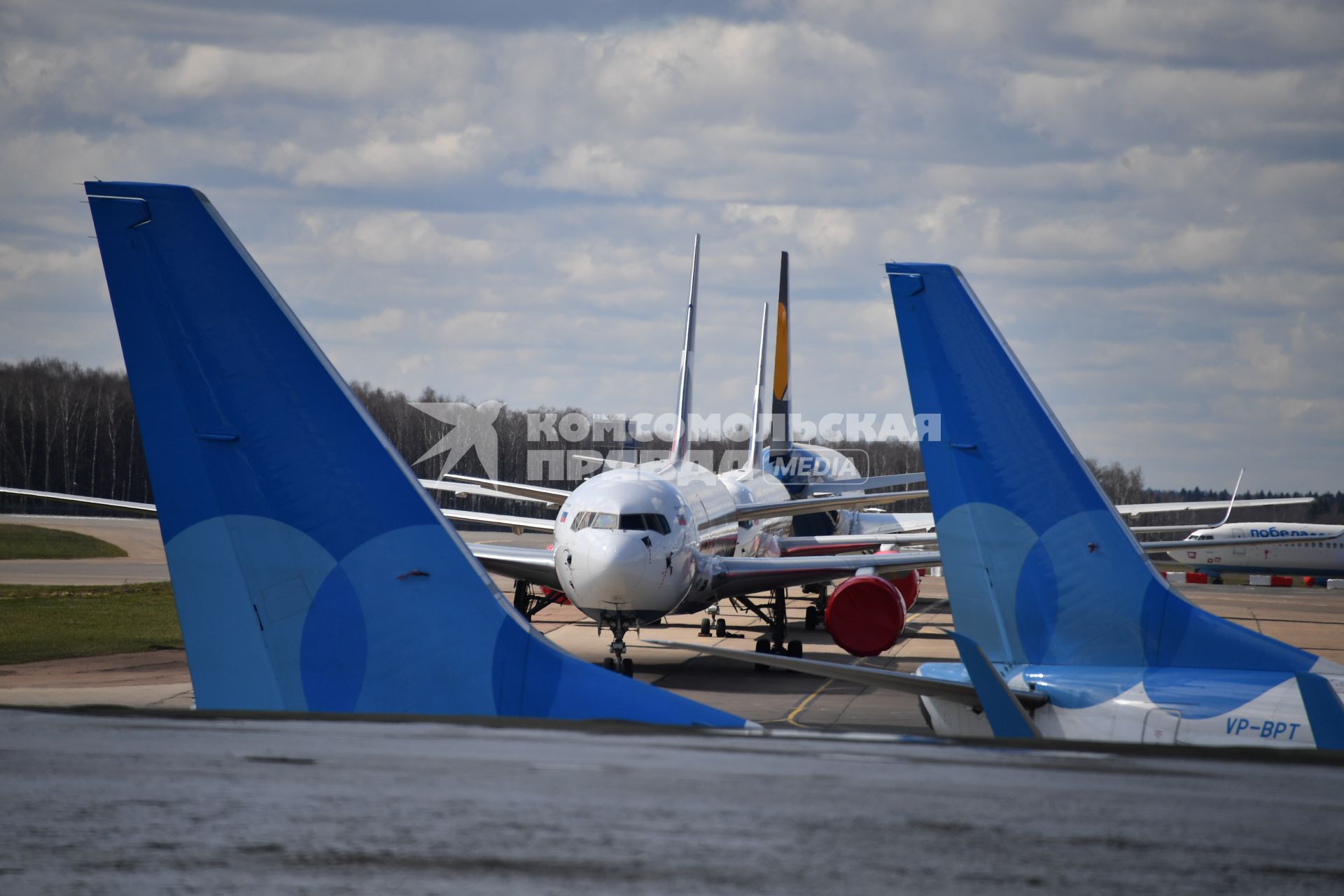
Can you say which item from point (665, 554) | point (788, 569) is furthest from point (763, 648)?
point (665, 554)

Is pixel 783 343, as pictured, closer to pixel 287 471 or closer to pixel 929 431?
pixel 929 431

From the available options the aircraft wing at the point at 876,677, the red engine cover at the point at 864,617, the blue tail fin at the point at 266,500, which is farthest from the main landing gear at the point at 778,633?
the blue tail fin at the point at 266,500

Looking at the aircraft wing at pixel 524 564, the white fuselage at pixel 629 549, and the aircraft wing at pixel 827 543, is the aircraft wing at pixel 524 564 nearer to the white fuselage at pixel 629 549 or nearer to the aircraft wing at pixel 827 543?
the white fuselage at pixel 629 549

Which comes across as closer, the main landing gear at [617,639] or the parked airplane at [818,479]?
the main landing gear at [617,639]

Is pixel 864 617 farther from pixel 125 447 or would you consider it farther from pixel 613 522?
pixel 125 447

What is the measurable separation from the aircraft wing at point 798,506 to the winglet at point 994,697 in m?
17.1

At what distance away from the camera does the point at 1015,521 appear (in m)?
9.59

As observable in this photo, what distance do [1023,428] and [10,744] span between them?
7.71m

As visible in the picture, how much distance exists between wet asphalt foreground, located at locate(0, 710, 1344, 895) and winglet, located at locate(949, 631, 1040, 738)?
355 cm

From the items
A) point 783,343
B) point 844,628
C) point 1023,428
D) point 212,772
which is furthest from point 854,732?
point 783,343

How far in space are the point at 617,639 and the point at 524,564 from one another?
11.0ft

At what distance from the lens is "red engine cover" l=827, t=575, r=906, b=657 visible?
22.9m

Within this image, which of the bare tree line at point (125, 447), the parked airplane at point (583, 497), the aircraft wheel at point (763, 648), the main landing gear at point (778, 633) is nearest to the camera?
the parked airplane at point (583, 497)

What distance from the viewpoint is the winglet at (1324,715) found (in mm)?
6738
